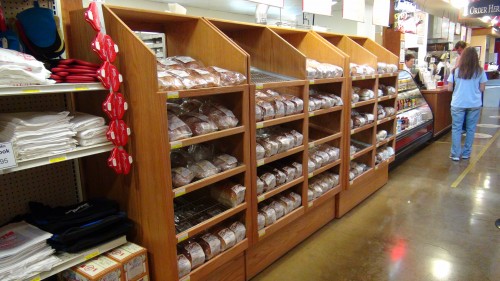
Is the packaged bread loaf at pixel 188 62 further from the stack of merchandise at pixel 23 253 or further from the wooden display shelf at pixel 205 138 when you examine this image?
the stack of merchandise at pixel 23 253

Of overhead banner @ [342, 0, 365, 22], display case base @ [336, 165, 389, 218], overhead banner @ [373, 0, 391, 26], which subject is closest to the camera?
display case base @ [336, 165, 389, 218]

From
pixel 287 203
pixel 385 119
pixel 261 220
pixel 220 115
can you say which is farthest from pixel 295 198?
pixel 385 119

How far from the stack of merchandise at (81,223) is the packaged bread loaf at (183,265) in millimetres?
361

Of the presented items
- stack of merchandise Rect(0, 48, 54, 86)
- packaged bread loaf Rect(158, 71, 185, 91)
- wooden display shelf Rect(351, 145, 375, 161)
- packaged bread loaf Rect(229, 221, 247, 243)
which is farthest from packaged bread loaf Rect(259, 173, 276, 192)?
stack of merchandise Rect(0, 48, 54, 86)

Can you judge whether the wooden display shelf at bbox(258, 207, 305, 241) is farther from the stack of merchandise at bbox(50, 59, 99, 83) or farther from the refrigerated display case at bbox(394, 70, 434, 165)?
the refrigerated display case at bbox(394, 70, 434, 165)

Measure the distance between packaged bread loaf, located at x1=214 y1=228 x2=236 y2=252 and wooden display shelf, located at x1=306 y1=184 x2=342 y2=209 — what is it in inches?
38.9

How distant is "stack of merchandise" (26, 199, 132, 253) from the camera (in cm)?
180

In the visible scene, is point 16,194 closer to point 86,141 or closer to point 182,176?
point 86,141

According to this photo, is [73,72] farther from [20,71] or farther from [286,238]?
[286,238]

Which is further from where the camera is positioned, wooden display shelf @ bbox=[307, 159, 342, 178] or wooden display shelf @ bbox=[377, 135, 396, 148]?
wooden display shelf @ bbox=[377, 135, 396, 148]

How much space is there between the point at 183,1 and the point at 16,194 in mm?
7601

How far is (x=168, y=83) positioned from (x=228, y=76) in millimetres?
496

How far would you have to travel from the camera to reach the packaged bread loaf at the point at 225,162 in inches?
94.6

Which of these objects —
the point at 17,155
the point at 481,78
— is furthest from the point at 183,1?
the point at 17,155
